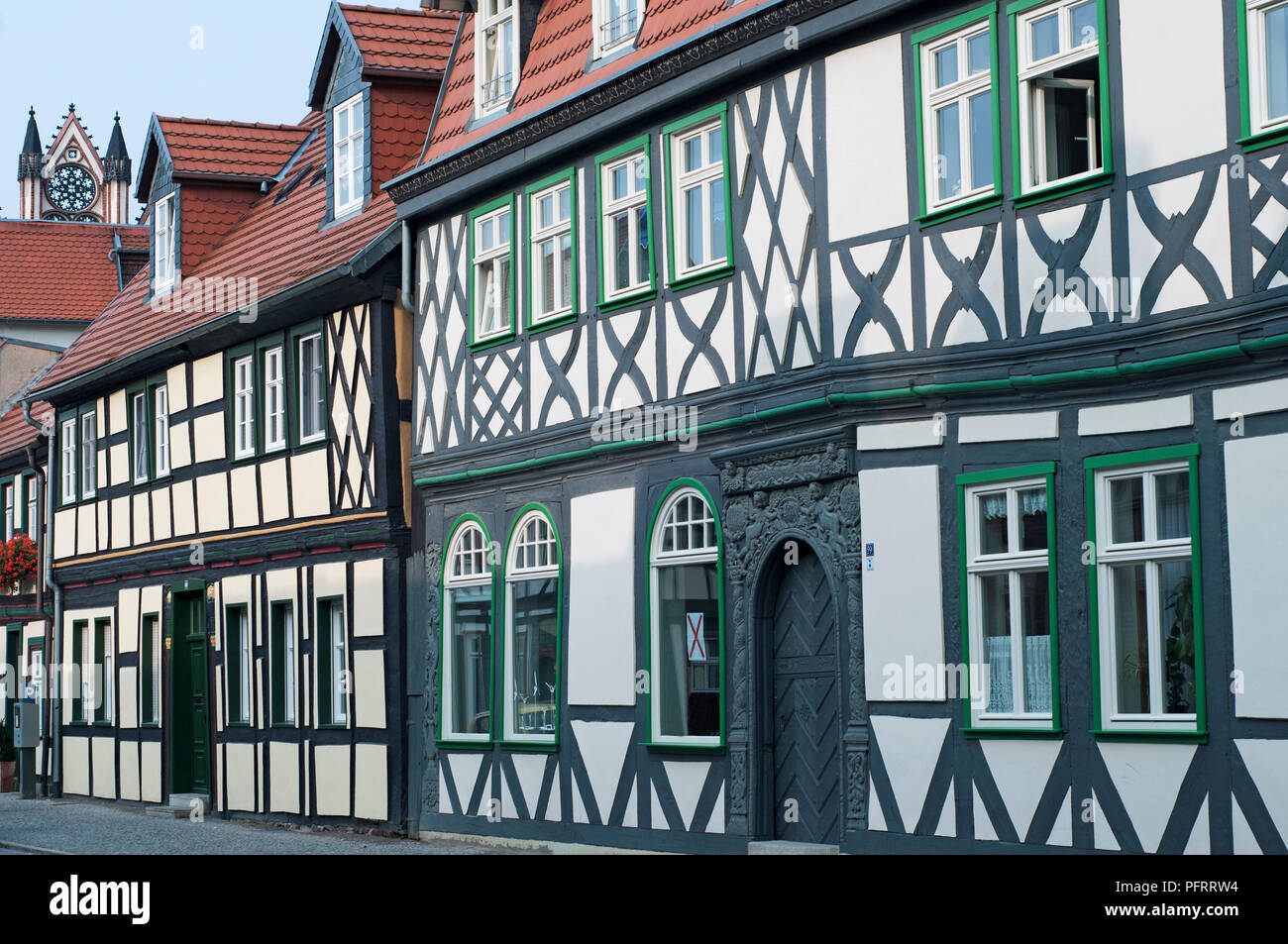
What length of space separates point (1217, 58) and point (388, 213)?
13.1 meters

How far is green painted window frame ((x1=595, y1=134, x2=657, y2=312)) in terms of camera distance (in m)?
18.2

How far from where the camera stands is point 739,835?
54.1ft

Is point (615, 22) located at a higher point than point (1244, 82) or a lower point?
higher

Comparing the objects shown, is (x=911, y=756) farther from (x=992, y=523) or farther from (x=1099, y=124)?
(x=1099, y=124)

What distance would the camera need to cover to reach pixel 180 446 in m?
28.0

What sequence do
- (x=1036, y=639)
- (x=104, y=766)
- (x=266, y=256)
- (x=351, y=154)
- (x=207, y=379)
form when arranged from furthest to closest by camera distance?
(x=104, y=766) < (x=207, y=379) < (x=266, y=256) < (x=351, y=154) < (x=1036, y=639)

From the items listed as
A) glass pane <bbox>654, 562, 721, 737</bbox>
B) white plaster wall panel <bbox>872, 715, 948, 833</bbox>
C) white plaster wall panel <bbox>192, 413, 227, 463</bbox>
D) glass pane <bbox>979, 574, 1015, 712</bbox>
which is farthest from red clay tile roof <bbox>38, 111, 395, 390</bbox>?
glass pane <bbox>979, 574, 1015, 712</bbox>

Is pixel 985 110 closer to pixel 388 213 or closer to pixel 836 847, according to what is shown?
pixel 836 847

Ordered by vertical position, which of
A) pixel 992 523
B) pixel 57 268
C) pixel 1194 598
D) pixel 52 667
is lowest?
pixel 52 667

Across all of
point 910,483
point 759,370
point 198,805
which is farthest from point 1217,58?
point 198,805

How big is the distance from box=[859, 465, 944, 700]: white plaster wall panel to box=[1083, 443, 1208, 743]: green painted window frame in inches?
59.3

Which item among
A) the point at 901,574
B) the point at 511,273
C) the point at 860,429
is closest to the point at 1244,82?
the point at 860,429

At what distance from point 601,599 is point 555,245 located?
382cm

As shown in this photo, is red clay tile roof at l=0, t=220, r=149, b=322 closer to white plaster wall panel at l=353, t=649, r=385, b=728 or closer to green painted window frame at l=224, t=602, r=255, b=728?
green painted window frame at l=224, t=602, r=255, b=728
